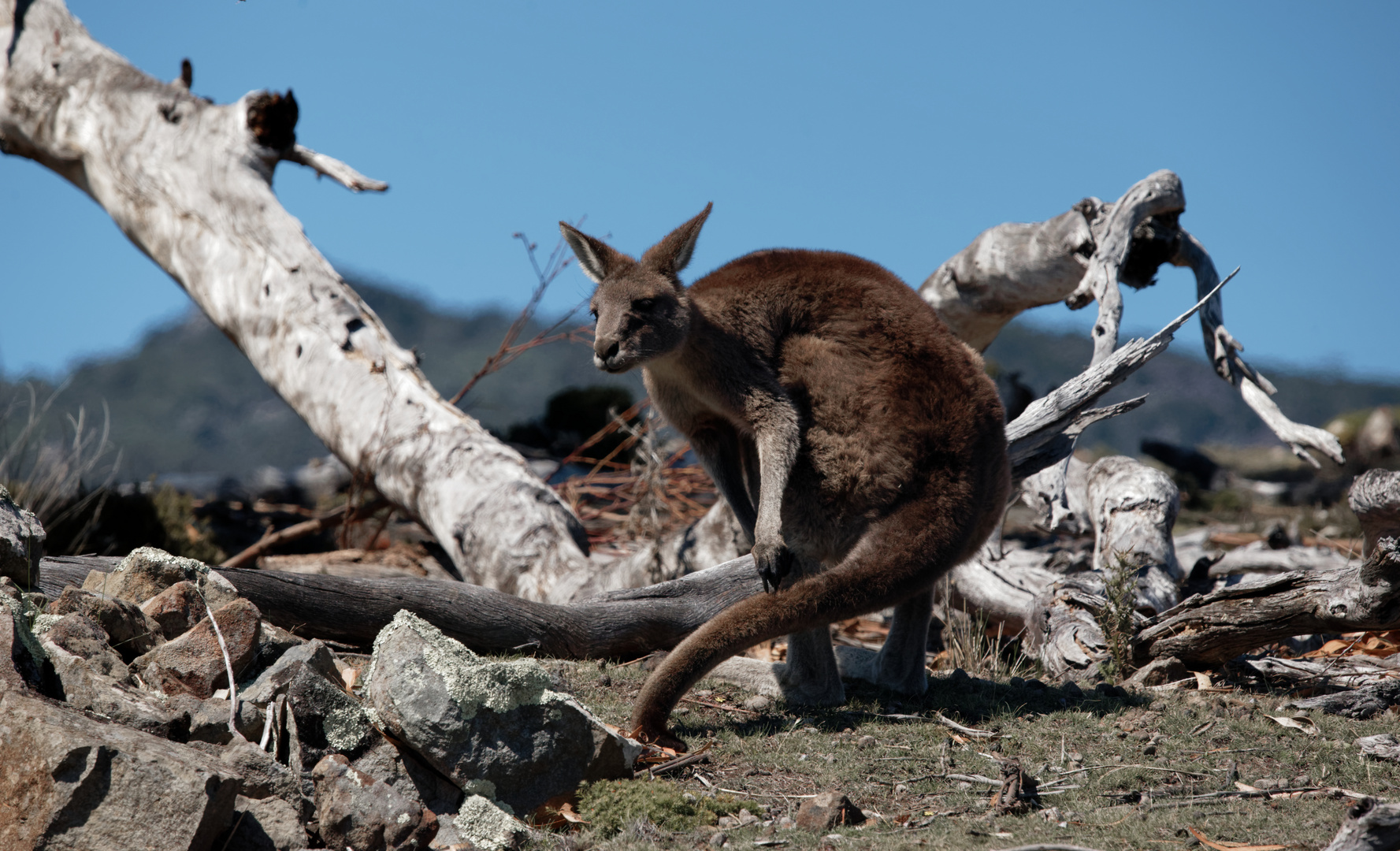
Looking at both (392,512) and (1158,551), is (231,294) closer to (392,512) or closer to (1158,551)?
(392,512)

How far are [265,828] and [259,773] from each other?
0.18 metres

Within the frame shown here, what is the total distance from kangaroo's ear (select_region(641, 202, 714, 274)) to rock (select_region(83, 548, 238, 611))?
253 cm

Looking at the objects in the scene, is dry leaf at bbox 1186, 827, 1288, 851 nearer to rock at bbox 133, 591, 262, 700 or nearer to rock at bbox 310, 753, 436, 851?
rock at bbox 310, 753, 436, 851

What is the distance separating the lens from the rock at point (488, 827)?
335 cm

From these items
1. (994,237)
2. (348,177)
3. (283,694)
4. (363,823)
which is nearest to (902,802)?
(363,823)

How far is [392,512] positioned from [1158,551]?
660cm

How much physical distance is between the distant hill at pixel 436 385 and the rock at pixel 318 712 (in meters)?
93.6

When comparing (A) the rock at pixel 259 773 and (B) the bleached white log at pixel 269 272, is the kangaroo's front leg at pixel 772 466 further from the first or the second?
(B) the bleached white log at pixel 269 272

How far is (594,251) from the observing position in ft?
17.6

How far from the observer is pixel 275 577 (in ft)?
16.5

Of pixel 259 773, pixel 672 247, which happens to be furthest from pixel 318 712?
pixel 672 247

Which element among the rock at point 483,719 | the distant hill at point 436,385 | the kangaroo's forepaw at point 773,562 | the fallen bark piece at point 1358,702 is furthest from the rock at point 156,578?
the distant hill at point 436,385

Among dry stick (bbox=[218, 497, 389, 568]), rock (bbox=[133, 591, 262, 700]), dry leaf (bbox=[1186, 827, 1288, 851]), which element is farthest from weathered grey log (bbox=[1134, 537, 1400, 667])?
dry stick (bbox=[218, 497, 389, 568])

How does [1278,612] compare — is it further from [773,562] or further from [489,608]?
[489,608]
